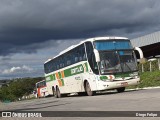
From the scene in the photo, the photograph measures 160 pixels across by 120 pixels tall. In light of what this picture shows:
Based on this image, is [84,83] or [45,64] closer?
[84,83]

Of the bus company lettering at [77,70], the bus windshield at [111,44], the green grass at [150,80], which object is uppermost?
the bus windshield at [111,44]

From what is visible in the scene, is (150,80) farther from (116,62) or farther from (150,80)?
(116,62)

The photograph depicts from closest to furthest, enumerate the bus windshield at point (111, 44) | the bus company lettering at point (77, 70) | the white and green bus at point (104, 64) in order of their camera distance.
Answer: the white and green bus at point (104, 64) → the bus windshield at point (111, 44) → the bus company lettering at point (77, 70)

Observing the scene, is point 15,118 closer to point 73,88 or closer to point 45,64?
point 73,88

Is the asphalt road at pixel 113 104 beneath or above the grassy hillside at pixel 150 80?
beneath

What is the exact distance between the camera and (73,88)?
26.2 metres

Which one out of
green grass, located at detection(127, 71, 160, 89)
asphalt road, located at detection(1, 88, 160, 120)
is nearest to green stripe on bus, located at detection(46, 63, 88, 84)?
asphalt road, located at detection(1, 88, 160, 120)

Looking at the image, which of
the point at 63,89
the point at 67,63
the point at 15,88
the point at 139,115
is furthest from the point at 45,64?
the point at 15,88

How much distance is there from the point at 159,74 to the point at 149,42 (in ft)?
71.8

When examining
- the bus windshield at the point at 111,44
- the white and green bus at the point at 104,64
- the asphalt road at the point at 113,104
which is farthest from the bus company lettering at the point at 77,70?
the asphalt road at the point at 113,104

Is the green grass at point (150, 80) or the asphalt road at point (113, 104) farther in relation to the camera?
the green grass at point (150, 80)

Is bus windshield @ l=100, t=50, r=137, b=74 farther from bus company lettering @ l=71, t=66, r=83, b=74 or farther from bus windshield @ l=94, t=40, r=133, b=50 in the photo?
bus company lettering @ l=71, t=66, r=83, b=74

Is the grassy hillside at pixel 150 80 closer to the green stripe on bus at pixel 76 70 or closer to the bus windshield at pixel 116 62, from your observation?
the green stripe on bus at pixel 76 70

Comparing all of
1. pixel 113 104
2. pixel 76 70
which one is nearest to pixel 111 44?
pixel 76 70
